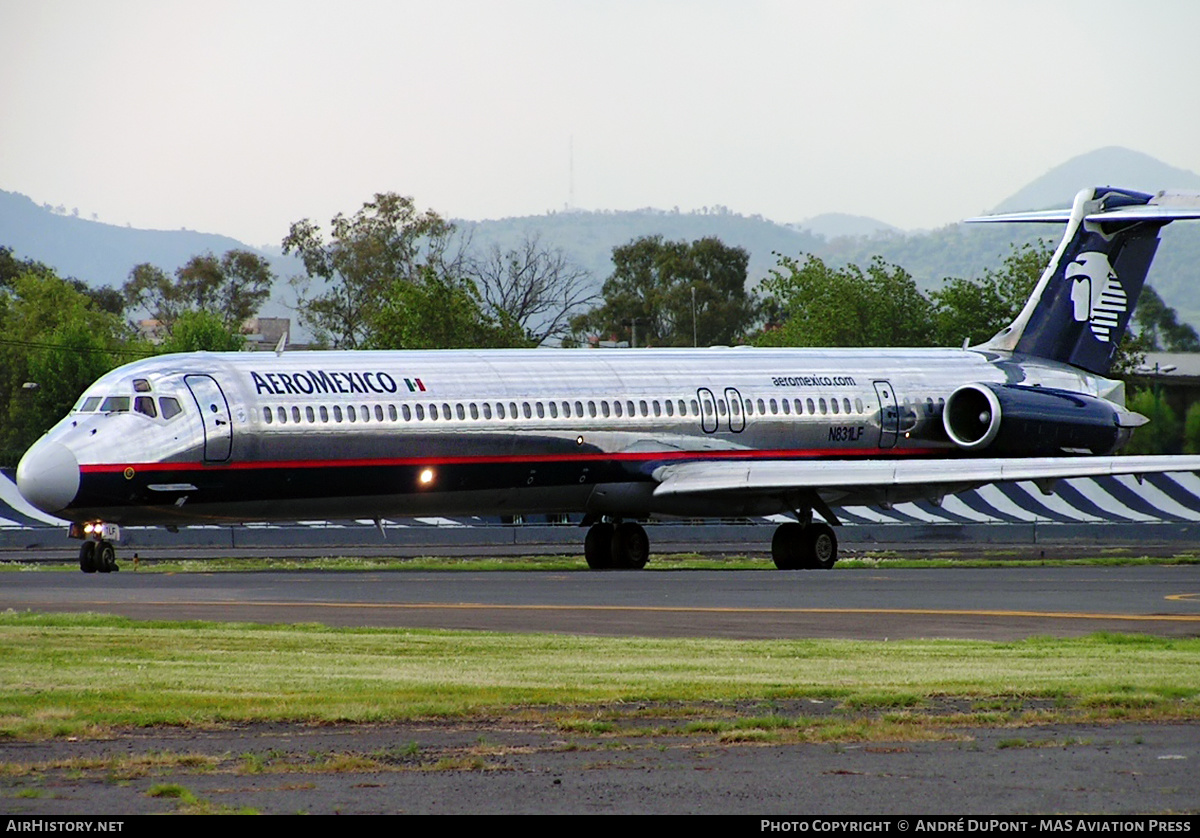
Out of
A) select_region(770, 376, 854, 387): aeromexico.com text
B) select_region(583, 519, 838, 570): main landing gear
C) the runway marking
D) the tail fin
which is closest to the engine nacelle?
the tail fin

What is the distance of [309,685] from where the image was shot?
14453mm

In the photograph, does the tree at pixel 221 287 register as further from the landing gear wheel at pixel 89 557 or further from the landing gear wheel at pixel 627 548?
the landing gear wheel at pixel 89 557

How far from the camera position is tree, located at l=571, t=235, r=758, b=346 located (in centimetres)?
13662

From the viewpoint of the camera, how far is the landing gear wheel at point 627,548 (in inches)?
1394

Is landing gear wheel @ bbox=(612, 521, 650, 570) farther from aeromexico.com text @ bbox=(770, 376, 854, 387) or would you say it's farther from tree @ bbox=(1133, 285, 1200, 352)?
tree @ bbox=(1133, 285, 1200, 352)

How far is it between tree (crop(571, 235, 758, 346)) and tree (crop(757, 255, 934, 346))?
30.3 metres

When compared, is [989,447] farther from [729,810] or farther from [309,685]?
[729,810]

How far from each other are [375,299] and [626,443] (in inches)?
3759

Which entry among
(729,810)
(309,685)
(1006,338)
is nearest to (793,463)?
(1006,338)

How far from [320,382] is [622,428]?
574 centimetres

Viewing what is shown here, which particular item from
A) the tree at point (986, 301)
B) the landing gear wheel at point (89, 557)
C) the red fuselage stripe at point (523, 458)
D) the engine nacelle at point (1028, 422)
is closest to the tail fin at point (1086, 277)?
the engine nacelle at point (1028, 422)

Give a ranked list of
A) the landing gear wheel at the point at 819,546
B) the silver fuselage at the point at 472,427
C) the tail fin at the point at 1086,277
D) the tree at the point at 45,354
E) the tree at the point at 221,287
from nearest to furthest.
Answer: the silver fuselage at the point at 472,427 → the landing gear wheel at the point at 819,546 → the tail fin at the point at 1086,277 → the tree at the point at 45,354 → the tree at the point at 221,287

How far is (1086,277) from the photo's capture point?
40.2 m

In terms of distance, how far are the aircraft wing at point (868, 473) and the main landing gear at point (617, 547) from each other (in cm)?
180
